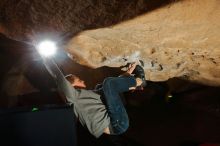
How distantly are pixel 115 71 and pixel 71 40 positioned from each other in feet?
5.44

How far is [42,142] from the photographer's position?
227cm

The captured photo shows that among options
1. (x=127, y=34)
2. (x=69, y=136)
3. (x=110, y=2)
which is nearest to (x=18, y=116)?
(x=69, y=136)

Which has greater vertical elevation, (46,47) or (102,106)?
(46,47)

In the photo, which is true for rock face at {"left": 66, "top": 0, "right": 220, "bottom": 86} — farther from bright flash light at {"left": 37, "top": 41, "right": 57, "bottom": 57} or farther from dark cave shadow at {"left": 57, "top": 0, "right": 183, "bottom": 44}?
bright flash light at {"left": 37, "top": 41, "right": 57, "bottom": 57}

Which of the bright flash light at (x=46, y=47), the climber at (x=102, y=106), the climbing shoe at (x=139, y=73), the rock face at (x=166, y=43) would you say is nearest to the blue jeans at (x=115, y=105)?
the climber at (x=102, y=106)

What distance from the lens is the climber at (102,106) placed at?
2.94 metres

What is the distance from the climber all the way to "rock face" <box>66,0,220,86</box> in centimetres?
43

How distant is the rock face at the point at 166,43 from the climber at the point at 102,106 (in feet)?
1.42

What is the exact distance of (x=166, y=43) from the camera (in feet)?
10.3

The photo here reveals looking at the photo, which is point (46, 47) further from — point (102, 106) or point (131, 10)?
point (131, 10)

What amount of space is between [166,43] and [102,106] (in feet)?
3.42

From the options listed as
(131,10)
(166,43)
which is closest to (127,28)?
(131,10)

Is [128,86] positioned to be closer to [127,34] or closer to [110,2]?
[127,34]

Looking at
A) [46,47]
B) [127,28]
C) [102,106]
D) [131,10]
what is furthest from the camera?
[102,106]
